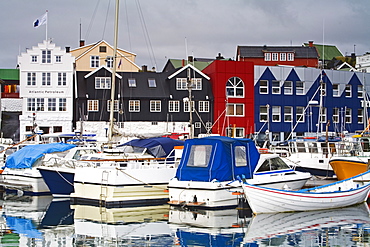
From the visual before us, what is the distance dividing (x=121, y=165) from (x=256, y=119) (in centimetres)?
3129

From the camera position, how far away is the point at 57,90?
51594 millimetres

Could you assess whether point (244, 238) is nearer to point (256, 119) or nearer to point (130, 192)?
point (130, 192)

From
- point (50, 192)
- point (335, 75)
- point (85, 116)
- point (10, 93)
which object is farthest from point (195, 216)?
point (10, 93)

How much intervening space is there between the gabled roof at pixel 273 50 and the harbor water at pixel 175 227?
178 feet

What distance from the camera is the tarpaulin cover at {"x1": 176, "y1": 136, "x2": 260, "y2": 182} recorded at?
22.3 metres

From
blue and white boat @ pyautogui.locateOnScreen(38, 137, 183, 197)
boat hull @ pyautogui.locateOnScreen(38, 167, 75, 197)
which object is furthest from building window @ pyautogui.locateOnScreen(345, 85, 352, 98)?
boat hull @ pyautogui.locateOnScreen(38, 167, 75, 197)

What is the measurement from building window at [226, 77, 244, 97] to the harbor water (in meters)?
31.0

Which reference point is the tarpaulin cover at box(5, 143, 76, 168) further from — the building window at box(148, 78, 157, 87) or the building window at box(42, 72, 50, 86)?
the building window at box(148, 78, 157, 87)

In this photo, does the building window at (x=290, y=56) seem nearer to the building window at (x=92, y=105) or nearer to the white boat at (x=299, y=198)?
the building window at (x=92, y=105)

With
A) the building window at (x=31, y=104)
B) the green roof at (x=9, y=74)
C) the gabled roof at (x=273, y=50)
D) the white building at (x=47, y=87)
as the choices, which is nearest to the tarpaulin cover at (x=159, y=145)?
the white building at (x=47, y=87)

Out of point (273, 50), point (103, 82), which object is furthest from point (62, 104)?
point (273, 50)

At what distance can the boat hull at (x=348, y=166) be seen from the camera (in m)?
27.3

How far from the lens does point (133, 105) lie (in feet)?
170

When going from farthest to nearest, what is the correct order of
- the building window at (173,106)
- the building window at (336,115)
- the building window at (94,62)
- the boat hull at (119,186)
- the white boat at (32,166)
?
the building window at (94,62)
the building window at (336,115)
the building window at (173,106)
the white boat at (32,166)
the boat hull at (119,186)
